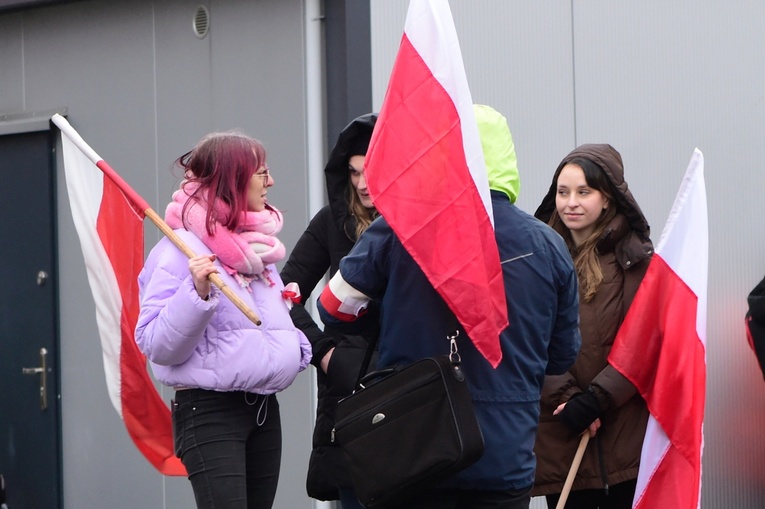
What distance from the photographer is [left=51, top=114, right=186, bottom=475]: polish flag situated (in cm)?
475

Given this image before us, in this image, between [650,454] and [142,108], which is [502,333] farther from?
[142,108]

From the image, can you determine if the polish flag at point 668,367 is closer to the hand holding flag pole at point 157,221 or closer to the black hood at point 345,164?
the black hood at point 345,164

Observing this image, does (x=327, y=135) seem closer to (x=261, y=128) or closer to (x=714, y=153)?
(x=261, y=128)

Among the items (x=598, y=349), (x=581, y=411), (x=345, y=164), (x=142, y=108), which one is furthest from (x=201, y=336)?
(x=142, y=108)

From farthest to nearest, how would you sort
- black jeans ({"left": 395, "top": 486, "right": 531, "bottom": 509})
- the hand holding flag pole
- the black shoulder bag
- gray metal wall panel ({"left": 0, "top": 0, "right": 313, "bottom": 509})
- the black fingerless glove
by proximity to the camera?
gray metal wall panel ({"left": 0, "top": 0, "right": 313, "bottom": 509}) < the black fingerless glove < the hand holding flag pole < black jeans ({"left": 395, "top": 486, "right": 531, "bottom": 509}) < the black shoulder bag

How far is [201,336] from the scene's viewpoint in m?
4.06

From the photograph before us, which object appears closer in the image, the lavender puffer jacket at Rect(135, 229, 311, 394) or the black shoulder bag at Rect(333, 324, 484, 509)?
the black shoulder bag at Rect(333, 324, 484, 509)

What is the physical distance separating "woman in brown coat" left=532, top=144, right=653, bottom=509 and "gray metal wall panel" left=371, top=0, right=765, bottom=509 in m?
1.50

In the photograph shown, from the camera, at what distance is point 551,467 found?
15.9 feet

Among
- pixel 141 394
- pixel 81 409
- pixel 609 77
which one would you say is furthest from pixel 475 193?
pixel 81 409

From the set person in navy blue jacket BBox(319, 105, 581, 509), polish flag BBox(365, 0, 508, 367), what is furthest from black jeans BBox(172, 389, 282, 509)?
polish flag BBox(365, 0, 508, 367)

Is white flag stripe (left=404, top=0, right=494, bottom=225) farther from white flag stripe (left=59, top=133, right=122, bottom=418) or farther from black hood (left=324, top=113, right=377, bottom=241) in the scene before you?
white flag stripe (left=59, top=133, right=122, bottom=418)

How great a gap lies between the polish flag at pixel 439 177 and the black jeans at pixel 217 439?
111cm

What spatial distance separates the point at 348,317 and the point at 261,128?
311cm
